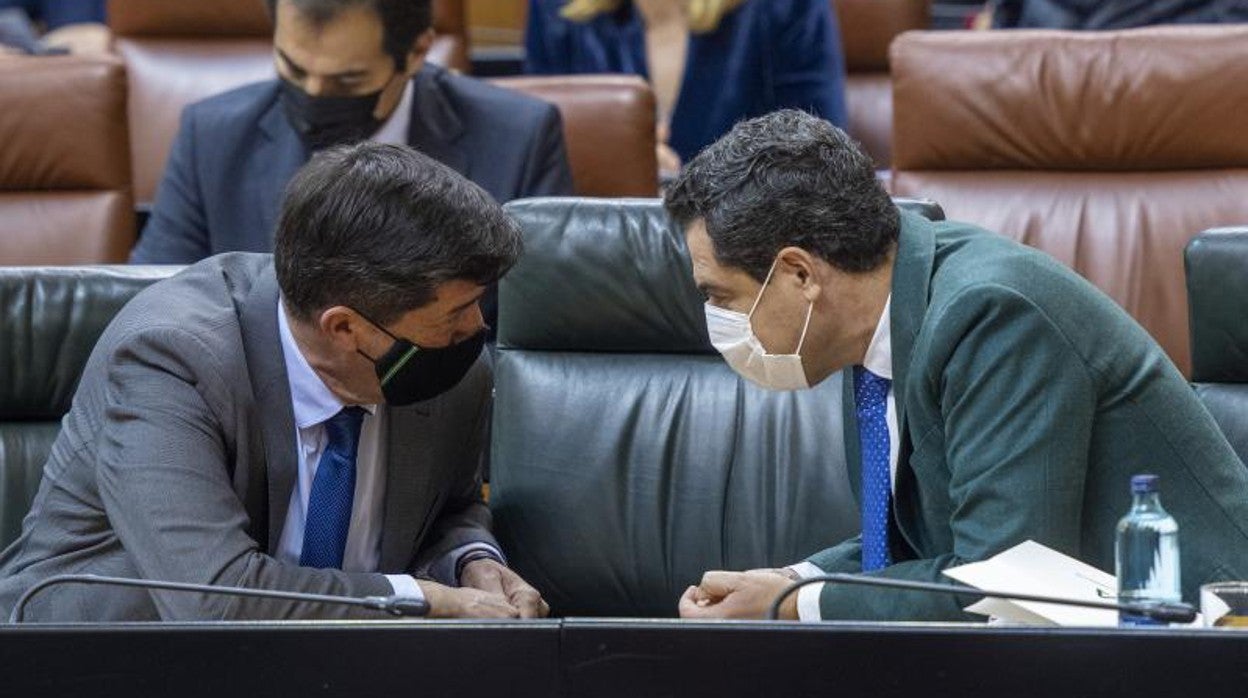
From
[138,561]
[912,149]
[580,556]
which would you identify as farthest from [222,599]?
[912,149]

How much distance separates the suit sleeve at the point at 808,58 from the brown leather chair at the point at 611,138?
2.05 ft

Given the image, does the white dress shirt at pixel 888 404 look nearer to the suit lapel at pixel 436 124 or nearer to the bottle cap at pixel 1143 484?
the bottle cap at pixel 1143 484

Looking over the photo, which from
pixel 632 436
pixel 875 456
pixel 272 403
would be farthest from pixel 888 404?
pixel 272 403

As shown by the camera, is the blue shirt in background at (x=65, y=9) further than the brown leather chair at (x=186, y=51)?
Yes

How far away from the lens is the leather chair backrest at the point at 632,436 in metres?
2.57

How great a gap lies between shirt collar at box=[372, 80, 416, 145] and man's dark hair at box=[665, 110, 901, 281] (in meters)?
1.39

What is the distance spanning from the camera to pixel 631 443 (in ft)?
8.56

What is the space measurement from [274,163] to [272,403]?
4.01 ft

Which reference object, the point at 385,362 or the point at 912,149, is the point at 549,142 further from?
the point at 385,362

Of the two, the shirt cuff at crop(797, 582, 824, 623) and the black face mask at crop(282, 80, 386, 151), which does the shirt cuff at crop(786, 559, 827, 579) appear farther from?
the black face mask at crop(282, 80, 386, 151)

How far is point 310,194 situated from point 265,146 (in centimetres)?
128

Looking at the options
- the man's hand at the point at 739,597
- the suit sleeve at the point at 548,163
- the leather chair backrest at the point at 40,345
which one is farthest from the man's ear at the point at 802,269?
the suit sleeve at the point at 548,163

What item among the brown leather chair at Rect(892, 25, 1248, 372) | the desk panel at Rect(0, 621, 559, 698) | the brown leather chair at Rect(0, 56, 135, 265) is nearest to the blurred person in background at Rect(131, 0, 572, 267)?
the brown leather chair at Rect(0, 56, 135, 265)

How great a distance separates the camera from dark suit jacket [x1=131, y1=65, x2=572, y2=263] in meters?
3.30
